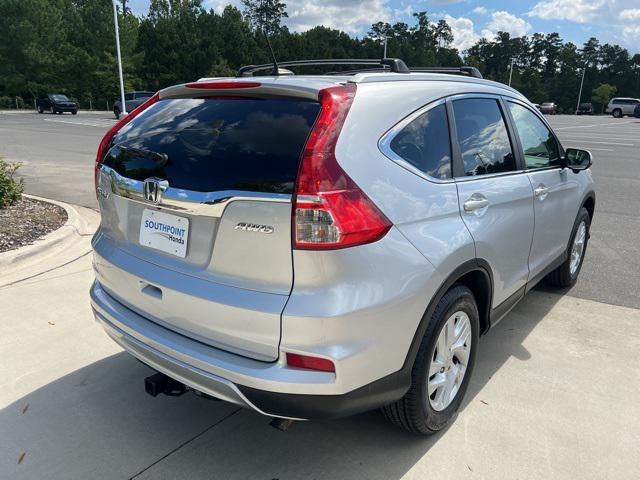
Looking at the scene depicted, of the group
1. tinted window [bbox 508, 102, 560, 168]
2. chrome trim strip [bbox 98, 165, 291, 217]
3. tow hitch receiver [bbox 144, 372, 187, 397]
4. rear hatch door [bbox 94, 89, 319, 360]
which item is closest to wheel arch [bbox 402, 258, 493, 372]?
rear hatch door [bbox 94, 89, 319, 360]

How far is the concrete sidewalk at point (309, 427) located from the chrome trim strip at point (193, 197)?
1235 mm

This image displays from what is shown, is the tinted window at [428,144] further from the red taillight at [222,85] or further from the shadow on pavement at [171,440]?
the shadow on pavement at [171,440]

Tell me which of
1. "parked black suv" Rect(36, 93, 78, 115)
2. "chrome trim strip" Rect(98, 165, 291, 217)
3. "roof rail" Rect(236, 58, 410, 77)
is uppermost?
"roof rail" Rect(236, 58, 410, 77)

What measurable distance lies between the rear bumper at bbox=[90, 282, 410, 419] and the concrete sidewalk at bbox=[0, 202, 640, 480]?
51 centimetres

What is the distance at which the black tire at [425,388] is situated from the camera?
2.41m

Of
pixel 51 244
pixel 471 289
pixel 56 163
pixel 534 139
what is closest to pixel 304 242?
pixel 471 289

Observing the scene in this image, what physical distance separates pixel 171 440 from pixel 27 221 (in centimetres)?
450

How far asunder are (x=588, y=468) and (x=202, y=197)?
7.20ft

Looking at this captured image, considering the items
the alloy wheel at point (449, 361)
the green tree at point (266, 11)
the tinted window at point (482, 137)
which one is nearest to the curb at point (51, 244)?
the alloy wheel at point (449, 361)

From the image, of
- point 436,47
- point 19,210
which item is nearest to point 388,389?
point 19,210

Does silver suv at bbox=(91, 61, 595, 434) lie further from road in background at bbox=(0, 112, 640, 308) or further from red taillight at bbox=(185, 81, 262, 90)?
road in background at bbox=(0, 112, 640, 308)

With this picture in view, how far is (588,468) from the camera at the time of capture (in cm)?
249

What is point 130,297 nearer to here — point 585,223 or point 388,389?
point 388,389

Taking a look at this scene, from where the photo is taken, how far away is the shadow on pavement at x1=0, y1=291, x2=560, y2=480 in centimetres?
248
